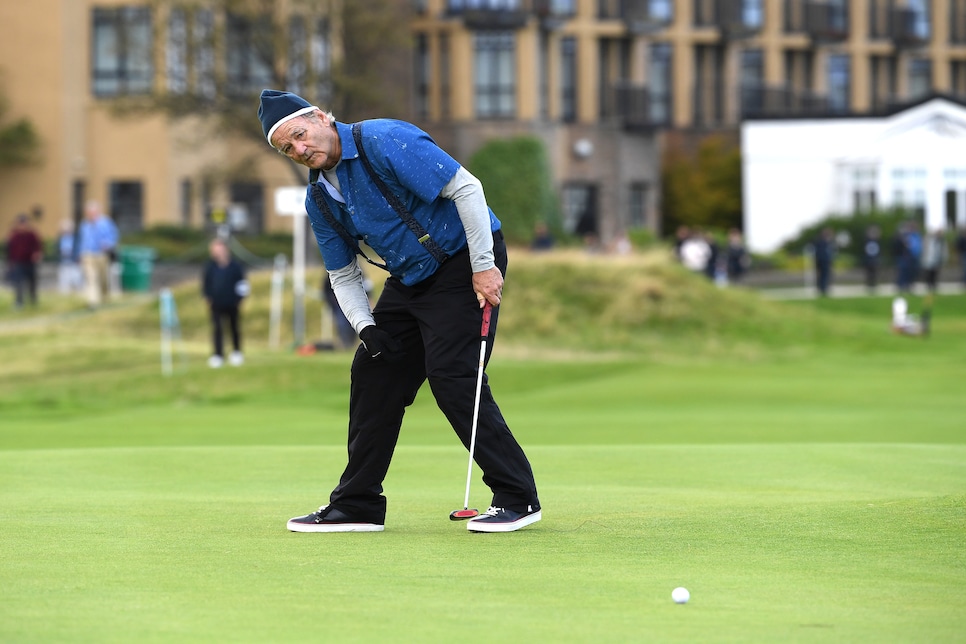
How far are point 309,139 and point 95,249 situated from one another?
2565 cm

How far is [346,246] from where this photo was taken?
7.11 m

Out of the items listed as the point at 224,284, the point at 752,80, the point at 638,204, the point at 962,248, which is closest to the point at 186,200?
the point at 638,204

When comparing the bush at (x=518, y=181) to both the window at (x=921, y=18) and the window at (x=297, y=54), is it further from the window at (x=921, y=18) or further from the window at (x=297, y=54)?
the window at (x=921, y=18)

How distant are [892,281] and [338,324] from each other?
2322cm

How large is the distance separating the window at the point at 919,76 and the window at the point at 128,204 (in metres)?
35.5

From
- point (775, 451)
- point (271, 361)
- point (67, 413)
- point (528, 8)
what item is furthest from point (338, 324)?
point (528, 8)

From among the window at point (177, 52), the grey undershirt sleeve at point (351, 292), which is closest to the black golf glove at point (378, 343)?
the grey undershirt sleeve at point (351, 292)

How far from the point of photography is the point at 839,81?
6606 cm

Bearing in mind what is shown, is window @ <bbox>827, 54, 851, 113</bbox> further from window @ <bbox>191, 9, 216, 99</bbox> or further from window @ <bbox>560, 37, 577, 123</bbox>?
window @ <bbox>191, 9, 216, 99</bbox>

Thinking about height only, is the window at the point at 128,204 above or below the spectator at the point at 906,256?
above

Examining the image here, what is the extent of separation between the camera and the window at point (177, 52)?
42750 millimetres

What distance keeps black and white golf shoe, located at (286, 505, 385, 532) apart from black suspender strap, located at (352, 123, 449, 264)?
1195mm

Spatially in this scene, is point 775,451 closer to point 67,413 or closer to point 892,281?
point 67,413

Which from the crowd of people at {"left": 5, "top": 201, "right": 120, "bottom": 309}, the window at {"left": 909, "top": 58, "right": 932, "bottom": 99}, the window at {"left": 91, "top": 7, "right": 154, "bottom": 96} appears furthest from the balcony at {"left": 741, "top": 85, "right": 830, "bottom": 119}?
the crowd of people at {"left": 5, "top": 201, "right": 120, "bottom": 309}
